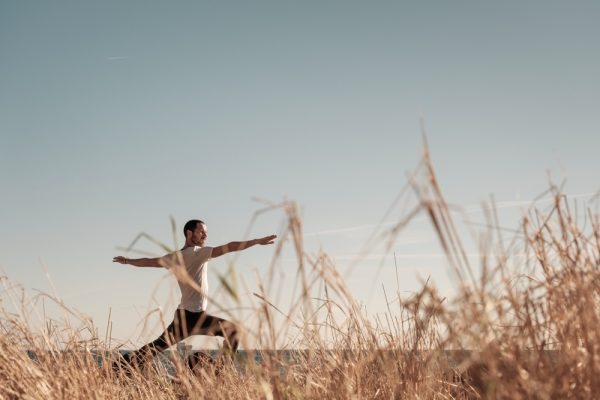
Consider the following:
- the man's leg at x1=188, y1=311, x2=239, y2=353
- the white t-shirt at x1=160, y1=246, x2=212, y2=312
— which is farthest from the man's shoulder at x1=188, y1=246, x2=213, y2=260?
the man's leg at x1=188, y1=311, x2=239, y2=353

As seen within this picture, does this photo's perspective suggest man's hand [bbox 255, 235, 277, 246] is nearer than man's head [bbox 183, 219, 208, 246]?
Yes

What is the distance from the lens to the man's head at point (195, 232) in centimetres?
619

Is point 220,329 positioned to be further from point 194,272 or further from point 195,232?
point 195,232

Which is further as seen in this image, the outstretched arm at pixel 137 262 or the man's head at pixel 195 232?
the man's head at pixel 195 232

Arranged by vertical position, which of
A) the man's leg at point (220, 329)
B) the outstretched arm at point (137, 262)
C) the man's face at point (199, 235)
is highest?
the man's face at point (199, 235)

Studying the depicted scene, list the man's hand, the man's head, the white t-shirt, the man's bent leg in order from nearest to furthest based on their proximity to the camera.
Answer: the man's bent leg < the man's hand < the white t-shirt < the man's head

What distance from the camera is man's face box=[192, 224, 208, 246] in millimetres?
6207

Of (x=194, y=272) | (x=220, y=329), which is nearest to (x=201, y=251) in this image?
(x=194, y=272)

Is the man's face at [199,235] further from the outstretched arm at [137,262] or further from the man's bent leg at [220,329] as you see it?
the man's bent leg at [220,329]

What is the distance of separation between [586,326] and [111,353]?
Answer: 2.99m

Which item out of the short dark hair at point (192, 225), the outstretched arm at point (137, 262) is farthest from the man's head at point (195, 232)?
the outstretched arm at point (137, 262)

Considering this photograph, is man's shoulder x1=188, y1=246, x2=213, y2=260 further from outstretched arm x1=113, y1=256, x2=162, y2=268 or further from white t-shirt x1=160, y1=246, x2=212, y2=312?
outstretched arm x1=113, y1=256, x2=162, y2=268

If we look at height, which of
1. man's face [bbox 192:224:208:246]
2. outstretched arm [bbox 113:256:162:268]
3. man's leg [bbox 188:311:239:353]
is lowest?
man's leg [bbox 188:311:239:353]

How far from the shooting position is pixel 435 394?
9.45 ft
